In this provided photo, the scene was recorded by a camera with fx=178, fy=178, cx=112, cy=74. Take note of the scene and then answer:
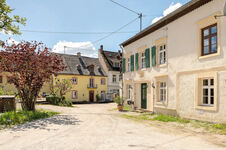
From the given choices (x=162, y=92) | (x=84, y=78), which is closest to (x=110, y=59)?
(x=84, y=78)

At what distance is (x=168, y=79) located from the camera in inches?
490

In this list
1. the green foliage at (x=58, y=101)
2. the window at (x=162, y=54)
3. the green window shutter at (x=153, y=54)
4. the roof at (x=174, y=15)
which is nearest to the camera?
the roof at (x=174, y=15)

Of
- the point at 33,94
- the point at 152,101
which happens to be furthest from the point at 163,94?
the point at 33,94

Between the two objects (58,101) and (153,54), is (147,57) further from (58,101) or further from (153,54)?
(58,101)

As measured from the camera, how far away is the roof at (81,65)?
33.7m

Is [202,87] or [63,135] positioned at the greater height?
[202,87]

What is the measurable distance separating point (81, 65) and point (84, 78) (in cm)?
328

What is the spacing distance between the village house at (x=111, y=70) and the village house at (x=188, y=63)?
20981 mm

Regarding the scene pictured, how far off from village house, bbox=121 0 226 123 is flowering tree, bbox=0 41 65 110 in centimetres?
762

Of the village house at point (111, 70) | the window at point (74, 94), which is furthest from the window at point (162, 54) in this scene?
the village house at point (111, 70)

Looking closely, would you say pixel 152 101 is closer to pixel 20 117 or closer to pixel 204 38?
pixel 204 38

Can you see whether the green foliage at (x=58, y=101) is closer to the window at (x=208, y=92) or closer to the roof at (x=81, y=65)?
the roof at (x=81, y=65)

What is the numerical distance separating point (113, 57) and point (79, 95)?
11.7 meters

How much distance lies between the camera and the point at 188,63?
10.9 meters
